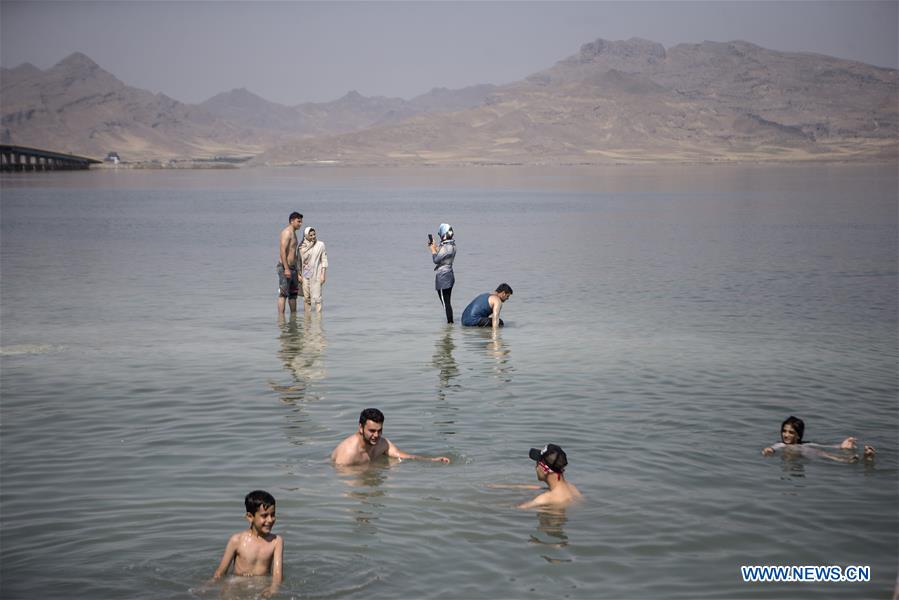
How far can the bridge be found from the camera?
Result: 148m

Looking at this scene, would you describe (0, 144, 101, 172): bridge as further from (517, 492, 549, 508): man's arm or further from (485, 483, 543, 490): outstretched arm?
(517, 492, 549, 508): man's arm

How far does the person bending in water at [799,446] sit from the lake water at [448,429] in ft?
0.41

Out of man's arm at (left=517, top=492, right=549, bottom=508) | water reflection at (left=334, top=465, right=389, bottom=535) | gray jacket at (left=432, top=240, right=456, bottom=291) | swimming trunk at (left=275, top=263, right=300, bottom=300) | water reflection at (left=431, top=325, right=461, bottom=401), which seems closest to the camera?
water reflection at (left=334, top=465, right=389, bottom=535)

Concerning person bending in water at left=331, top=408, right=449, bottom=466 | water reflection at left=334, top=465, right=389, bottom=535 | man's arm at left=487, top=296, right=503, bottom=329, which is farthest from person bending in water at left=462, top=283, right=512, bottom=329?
water reflection at left=334, top=465, right=389, bottom=535

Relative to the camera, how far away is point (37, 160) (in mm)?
172000

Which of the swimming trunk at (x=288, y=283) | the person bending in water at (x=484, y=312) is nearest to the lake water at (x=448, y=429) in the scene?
the person bending in water at (x=484, y=312)

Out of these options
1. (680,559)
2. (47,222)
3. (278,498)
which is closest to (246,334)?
(278,498)

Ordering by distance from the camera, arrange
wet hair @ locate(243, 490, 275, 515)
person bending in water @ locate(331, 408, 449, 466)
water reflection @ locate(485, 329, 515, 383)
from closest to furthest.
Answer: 1. wet hair @ locate(243, 490, 275, 515)
2. person bending in water @ locate(331, 408, 449, 466)
3. water reflection @ locate(485, 329, 515, 383)

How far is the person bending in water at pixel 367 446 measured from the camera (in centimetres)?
1031

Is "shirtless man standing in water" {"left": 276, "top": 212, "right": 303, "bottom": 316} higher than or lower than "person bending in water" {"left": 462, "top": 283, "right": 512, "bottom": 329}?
higher

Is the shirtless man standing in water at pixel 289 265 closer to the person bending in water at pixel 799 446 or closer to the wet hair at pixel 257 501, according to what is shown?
the person bending in water at pixel 799 446

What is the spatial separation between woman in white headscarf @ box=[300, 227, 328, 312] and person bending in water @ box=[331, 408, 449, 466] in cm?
882

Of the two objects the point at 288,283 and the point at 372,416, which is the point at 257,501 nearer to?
the point at 372,416

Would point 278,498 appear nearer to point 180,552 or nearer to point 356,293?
point 180,552
